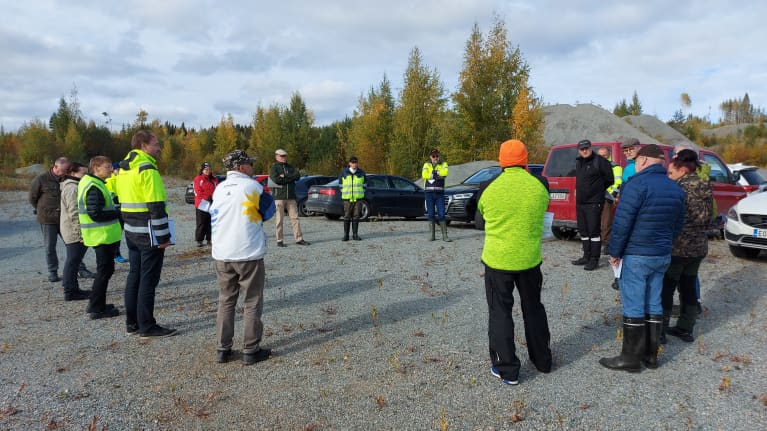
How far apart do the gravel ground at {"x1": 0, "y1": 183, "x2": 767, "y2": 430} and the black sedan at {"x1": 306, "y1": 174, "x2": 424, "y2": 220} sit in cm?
740

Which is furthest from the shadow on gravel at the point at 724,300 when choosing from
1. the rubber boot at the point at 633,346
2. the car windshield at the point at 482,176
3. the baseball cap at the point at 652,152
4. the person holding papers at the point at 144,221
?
the car windshield at the point at 482,176

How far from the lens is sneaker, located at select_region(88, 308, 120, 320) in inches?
210

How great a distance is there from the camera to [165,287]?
6785 mm

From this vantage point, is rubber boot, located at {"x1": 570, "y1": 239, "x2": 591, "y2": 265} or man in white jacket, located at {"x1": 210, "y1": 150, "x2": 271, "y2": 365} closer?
man in white jacket, located at {"x1": 210, "y1": 150, "x2": 271, "y2": 365}

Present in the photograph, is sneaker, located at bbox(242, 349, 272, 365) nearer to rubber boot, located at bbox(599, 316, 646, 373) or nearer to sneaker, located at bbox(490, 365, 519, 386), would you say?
sneaker, located at bbox(490, 365, 519, 386)

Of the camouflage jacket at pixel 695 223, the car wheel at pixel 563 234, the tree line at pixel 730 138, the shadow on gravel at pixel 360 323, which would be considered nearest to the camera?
the camouflage jacket at pixel 695 223

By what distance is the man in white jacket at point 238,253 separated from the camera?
4000mm

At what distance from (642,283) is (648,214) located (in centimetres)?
57

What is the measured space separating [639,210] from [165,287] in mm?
6066

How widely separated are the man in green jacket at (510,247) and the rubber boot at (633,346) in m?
0.80

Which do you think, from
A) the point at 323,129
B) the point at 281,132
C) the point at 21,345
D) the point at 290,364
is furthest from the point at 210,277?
the point at 323,129

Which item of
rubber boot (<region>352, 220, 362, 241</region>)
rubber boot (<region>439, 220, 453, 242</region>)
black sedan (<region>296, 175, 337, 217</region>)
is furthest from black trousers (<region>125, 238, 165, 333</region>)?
black sedan (<region>296, 175, 337, 217</region>)

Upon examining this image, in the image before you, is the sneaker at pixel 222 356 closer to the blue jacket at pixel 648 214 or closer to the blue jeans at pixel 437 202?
the blue jacket at pixel 648 214

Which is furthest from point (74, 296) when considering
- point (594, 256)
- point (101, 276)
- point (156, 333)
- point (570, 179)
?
point (570, 179)
